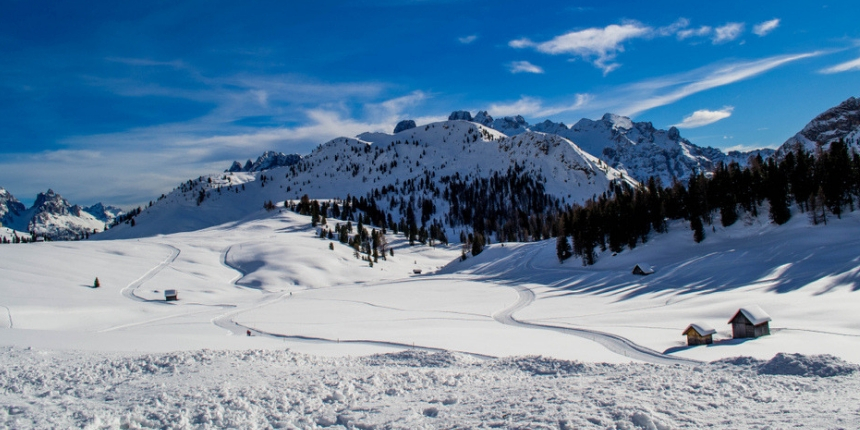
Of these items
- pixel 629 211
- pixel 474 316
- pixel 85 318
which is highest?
pixel 629 211

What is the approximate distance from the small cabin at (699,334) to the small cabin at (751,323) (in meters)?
2.76

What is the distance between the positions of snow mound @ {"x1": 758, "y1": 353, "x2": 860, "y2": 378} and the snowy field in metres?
0.09

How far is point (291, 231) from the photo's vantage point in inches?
6083

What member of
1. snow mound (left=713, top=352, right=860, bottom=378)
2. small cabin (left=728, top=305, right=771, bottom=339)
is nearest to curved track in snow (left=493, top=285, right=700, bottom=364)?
snow mound (left=713, top=352, right=860, bottom=378)

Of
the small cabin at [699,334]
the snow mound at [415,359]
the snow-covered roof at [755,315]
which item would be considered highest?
the snow mound at [415,359]

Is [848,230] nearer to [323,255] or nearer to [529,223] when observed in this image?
[323,255]

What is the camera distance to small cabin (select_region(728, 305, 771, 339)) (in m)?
29.9

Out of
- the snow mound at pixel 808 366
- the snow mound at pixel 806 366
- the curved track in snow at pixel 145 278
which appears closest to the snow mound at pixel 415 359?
the snow mound at pixel 806 366

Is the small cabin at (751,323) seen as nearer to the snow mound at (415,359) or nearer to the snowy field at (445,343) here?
the snowy field at (445,343)

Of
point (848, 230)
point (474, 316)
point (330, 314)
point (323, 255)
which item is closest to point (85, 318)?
point (330, 314)

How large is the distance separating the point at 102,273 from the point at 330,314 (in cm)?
4362

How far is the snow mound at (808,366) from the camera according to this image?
1622 cm

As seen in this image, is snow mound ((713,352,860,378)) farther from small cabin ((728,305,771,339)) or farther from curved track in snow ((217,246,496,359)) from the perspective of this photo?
small cabin ((728,305,771,339))

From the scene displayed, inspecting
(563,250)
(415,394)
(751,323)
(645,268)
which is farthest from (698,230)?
(415,394)
